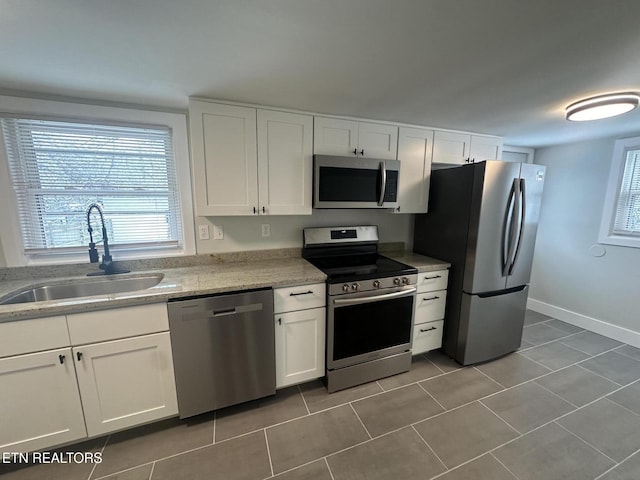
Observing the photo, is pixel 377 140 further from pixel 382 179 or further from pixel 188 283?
pixel 188 283

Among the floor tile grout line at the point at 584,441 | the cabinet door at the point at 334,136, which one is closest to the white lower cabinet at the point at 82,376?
the cabinet door at the point at 334,136

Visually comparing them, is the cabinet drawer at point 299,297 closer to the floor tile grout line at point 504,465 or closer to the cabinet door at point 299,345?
the cabinet door at point 299,345

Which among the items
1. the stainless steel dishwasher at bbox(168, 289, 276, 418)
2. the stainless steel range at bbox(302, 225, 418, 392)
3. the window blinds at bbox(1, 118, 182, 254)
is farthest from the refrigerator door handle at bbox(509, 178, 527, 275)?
the window blinds at bbox(1, 118, 182, 254)

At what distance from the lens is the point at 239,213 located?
2.04 m

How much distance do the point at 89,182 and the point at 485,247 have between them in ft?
10.6

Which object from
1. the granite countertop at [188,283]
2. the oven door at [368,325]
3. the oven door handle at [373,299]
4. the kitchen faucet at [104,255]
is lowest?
the oven door at [368,325]

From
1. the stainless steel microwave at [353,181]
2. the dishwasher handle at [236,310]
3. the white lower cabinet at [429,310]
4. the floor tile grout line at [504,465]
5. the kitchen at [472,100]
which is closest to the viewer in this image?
the kitchen at [472,100]

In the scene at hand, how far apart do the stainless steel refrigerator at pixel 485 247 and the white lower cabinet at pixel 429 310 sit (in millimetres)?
89

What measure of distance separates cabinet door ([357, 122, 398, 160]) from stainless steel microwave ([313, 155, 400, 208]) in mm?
132

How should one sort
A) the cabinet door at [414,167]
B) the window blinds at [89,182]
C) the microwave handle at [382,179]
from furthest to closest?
the cabinet door at [414,167] < the microwave handle at [382,179] < the window blinds at [89,182]

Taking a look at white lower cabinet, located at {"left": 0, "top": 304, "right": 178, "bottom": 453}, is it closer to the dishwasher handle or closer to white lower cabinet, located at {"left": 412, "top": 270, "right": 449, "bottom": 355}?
the dishwasher handle

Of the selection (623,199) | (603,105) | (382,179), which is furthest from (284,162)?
(623,199)

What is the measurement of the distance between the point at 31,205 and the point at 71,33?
4.61ft

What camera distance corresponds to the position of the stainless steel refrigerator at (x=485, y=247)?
217cm
